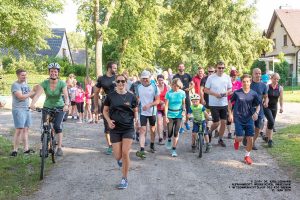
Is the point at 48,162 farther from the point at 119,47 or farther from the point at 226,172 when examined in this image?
the point at 119,47

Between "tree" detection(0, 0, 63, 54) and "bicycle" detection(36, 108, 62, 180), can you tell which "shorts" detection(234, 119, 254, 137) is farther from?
"tree" detection(0, 0, 63, 54)

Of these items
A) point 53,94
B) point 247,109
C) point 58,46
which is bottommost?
point 247,109

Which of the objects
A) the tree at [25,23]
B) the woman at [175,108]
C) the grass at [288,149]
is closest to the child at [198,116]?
the woman at [175,108]

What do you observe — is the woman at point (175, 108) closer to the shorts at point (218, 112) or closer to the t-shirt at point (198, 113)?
the t-shirt at point (198, 113)

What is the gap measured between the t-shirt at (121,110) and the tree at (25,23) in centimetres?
1439

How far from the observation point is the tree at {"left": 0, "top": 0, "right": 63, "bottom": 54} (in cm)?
2048

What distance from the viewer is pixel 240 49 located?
3856 centimetres

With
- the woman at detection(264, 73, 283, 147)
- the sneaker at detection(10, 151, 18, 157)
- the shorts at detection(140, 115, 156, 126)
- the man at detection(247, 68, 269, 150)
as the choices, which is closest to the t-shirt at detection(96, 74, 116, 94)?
the shorts at detection(140, 115, 156, 126)

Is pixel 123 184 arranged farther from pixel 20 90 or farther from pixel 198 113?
pixel 20 90

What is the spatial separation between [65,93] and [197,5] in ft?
95.4

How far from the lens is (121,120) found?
23.6ft

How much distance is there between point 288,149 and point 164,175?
407cm

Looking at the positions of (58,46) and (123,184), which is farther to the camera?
(58,46)

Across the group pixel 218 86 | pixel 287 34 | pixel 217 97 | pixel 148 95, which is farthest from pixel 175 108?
pixel 287 34
